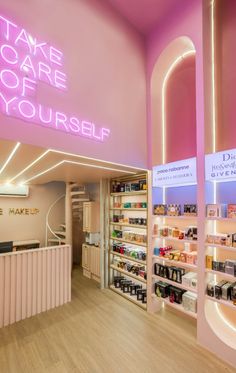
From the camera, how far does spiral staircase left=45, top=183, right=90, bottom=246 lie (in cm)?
498

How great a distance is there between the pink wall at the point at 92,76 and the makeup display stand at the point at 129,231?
27.6 inches

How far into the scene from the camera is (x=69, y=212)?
16.4ft

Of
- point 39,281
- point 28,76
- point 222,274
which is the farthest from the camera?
point 39,281

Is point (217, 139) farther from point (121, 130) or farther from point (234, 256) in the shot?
point (234, 256)

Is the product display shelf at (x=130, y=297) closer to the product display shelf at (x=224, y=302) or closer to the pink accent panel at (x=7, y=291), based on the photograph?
the product display shelf at (x=224, y=302)

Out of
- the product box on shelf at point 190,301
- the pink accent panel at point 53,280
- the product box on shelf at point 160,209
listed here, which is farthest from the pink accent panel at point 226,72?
the pink accent panel at point 53,280

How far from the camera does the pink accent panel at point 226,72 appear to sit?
8.73ft

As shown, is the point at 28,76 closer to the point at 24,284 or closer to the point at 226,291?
the point at 24,284

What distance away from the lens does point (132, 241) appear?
11.9ft

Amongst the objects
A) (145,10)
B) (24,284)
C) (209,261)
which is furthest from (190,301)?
(145,10)

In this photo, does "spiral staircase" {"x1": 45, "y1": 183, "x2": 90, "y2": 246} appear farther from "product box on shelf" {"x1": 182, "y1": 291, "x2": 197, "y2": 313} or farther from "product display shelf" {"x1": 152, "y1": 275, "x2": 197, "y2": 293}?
"product box on shelf" {"x1": 182, "y1": 291, "x2": 197, "y2": 313}

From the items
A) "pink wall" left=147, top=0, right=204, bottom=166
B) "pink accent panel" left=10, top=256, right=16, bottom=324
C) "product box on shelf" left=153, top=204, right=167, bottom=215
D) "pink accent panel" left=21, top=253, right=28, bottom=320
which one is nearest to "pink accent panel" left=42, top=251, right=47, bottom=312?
"pink accent panel" left=21, top=253, right=28, bottom=320

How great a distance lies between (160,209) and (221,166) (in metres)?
1.15

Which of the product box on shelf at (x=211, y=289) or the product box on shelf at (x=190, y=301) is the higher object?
the product box on shelf at (x=211, y=289)
